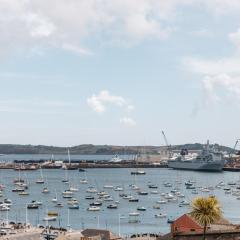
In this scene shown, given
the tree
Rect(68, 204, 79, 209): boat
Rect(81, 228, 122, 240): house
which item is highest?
the tree

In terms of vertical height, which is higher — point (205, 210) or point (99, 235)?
point (205, 210)

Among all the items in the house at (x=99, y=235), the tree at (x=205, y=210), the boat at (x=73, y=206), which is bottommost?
the boat at (x=73, y=206)

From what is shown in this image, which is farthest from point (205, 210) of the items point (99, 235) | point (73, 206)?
point (73, 206)

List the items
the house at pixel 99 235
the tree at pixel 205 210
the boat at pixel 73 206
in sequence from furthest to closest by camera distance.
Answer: the boat at pixel 73 206 → the house at pixel 99 235 → the tree at pixel 205 210

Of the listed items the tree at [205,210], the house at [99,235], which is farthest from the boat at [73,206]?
the tree at [205,210]

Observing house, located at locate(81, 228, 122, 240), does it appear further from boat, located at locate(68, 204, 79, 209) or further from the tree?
boat, located at locate(68, 204, 79, 209)

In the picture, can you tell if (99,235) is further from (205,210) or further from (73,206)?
(73,206)

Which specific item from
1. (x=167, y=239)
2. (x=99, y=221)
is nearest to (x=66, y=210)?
(x=99, y=221)

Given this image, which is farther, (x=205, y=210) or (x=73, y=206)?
(x=73, y=206)

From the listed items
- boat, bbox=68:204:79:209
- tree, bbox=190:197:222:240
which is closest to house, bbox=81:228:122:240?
tree, bbox=190:197:222:240

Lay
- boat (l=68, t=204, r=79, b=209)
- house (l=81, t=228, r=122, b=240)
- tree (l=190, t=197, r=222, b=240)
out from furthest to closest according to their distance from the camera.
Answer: boat (l=68, t=204, r=79, b=209) → house (l=81, t=228, r=122, b=240) → tree (l=190, t=197, r=222, b=240)

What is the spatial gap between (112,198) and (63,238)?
3533 inches

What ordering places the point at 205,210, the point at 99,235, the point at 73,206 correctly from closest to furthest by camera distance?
the point at 205,210, the point at 99,235, the point at 73,206

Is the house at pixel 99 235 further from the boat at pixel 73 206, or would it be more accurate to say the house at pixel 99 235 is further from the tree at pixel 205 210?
the boat at pixel 73 206
